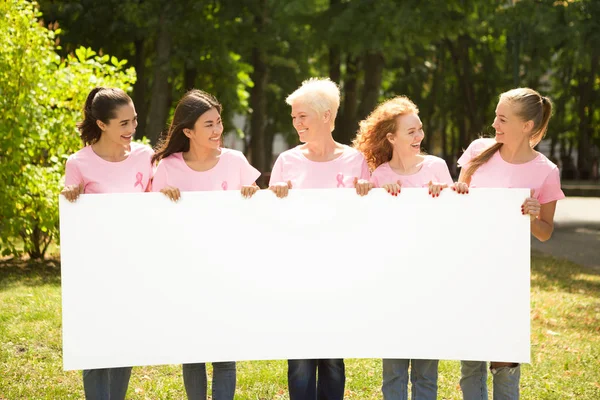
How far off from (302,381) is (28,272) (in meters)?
7.24

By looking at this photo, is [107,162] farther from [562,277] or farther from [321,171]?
[562,277]

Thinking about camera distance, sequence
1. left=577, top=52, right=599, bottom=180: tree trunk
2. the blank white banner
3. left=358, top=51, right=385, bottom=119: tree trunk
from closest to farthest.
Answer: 1. the blank white banner
2. left=358, top=51, right=385, bottom=119: tree trunk
3. left=577, top=52, right=599, bottom=180: tree trunk

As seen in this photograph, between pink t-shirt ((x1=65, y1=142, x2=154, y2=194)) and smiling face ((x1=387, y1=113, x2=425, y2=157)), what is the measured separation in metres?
1.32

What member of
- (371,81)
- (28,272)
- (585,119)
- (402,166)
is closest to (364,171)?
(402,166)

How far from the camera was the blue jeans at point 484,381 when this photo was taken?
4.41m

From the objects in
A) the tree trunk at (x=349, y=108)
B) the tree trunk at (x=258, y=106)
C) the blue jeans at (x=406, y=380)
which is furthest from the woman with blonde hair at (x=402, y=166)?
the tree trunk at (x=349, y=108)

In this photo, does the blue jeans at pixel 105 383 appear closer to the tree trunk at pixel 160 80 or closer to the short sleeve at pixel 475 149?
the short sleeve at pixel 475 149

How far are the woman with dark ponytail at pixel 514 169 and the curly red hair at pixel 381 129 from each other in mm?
435

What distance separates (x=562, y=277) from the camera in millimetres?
11508

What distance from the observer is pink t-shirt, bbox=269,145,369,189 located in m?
4.55

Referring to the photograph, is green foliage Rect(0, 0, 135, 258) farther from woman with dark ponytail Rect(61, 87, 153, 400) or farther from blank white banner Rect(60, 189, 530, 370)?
blank white banner Rect(60, 189, 530, 370)

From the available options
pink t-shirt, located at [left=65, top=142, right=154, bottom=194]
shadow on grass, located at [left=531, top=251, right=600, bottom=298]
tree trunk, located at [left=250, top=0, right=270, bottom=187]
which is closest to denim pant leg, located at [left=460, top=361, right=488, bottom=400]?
pink t-shirt, located at [left=65, top=142, right=154, bottom=194]

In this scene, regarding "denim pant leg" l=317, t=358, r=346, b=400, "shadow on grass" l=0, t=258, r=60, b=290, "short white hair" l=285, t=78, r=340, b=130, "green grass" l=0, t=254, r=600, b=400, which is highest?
"short white hair" l=285, t=78, r=340, b=130

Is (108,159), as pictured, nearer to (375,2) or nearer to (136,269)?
(136,269)
